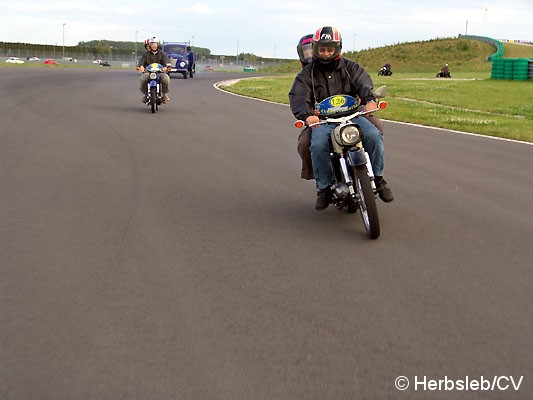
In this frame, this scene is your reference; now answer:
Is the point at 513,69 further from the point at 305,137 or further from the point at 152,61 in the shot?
the point at 305,137

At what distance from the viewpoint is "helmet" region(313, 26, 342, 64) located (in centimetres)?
711

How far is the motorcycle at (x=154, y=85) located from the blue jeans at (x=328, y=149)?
13.3 meters

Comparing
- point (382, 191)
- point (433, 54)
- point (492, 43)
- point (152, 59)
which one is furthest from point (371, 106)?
point (492, 43)

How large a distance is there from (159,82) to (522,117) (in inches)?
375

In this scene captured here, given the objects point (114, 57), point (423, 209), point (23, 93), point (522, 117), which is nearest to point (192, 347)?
point (423, 209)

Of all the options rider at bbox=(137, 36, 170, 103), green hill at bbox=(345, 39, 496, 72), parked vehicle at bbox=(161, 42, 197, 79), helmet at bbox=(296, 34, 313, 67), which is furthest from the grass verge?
green hill at bbox=(345, 39, 496, 72)

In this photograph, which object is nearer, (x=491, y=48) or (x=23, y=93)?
(x=23, y=93)

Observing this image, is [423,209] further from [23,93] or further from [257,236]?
[23,93]

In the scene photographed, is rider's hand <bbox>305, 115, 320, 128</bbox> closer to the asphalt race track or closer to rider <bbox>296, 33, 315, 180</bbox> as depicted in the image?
rider <bbox>296, 33, 315, 180</bbox>

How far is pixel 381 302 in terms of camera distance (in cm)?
492

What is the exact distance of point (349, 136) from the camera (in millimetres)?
6793

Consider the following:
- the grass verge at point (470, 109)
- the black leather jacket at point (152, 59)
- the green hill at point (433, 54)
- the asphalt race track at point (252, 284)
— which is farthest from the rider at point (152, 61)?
the green hill at point (433, 54)

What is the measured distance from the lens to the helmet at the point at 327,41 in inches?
280

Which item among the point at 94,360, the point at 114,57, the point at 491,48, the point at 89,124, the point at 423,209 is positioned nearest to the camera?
the point at 94,360
